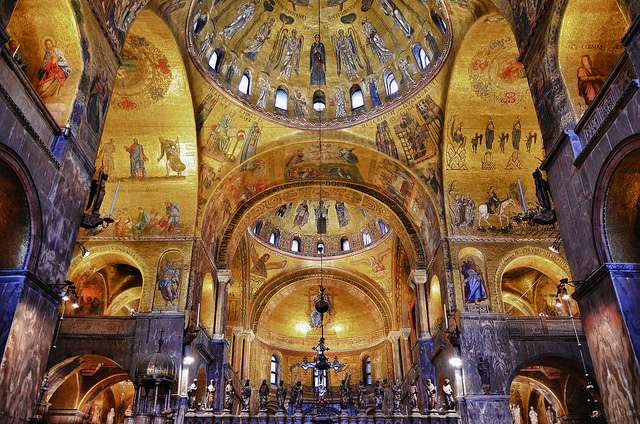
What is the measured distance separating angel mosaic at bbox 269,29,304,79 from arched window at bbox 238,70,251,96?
1339 millimetres

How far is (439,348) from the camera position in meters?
18.4

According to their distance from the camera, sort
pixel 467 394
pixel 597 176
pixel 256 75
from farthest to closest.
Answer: pixel 256 75 → pixel 467 394 → pixel 597 176

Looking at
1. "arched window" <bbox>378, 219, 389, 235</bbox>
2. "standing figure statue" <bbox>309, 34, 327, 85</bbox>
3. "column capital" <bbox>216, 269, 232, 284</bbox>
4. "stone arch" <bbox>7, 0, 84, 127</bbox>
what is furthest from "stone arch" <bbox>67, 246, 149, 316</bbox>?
"arched window" <bbox>378, 219, 389, 235</bbox>

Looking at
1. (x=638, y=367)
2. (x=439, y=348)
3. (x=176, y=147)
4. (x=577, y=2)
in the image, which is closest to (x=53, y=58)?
(x=176, y=147)

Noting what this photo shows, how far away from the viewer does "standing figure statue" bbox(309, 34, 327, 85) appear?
68.1ft

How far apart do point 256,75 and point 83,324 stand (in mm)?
11177

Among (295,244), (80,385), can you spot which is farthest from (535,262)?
(80,385)

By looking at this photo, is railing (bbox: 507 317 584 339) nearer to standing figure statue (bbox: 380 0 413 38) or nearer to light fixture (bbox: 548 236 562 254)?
light fixture (bbox: 548 236 562 254)

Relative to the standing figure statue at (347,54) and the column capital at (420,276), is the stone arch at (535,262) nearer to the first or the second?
the column capital at (420,276)


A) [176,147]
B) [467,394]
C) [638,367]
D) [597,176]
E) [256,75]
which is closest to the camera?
[638,367]

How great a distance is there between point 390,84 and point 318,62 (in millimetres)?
3241

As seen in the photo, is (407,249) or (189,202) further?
(407,249)

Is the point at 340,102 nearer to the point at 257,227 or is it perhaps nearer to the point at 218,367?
the point at 257,227

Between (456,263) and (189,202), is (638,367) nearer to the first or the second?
→ (456,263)
